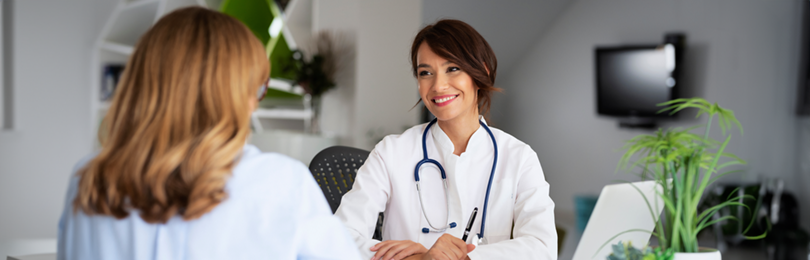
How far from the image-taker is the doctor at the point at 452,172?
4.57ft

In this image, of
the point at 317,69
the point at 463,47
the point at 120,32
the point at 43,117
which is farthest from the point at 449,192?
the point at 120,32

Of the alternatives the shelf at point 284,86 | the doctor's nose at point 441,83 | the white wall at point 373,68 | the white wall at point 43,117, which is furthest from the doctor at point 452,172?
the white wall at point 43,117

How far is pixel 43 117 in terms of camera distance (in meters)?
5.29

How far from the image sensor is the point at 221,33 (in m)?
0.77

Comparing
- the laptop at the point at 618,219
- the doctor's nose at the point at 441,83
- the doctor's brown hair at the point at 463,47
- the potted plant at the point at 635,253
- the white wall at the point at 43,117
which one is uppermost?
the doctor's brown hair at the point at 463,47

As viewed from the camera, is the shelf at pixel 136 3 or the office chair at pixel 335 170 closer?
the office chair at pixel 335 170

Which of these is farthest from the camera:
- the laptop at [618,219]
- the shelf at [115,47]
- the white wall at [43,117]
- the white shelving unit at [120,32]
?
the shelf at [115,47]

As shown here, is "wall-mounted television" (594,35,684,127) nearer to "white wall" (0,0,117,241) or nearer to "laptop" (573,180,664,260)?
"laptop" (573,180,664,260)

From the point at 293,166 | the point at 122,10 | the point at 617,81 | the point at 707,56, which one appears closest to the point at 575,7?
the point at 617,81

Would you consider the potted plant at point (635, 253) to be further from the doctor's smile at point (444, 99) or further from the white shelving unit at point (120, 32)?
the white shelving unit at point (120, 32)

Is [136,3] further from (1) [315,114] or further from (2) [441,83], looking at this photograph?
(2) [441,83]

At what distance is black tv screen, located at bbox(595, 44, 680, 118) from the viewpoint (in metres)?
3.33

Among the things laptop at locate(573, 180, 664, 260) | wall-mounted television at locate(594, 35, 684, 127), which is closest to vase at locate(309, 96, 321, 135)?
wall-mounted television at locate(594, 35, 684, 127)

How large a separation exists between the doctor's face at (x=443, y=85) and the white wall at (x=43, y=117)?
4.87 metres
